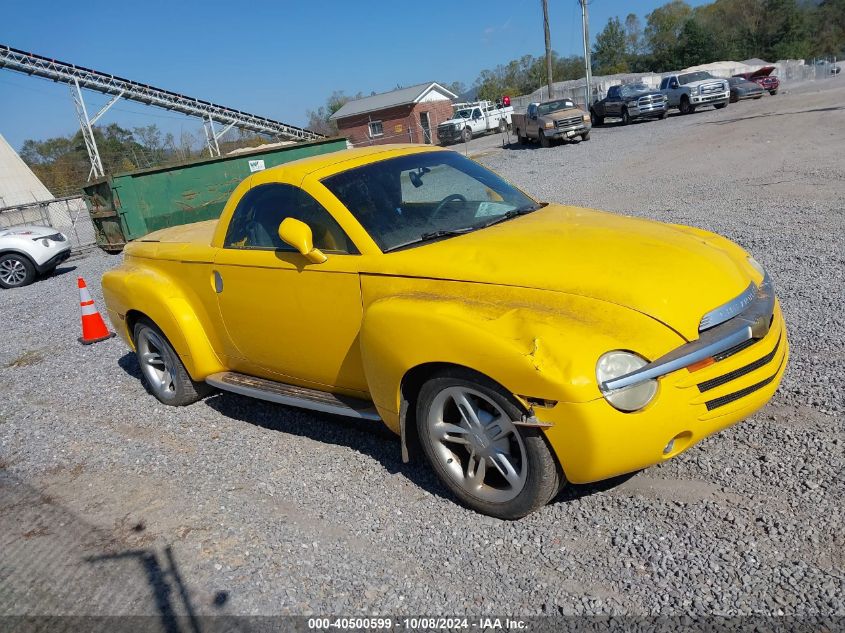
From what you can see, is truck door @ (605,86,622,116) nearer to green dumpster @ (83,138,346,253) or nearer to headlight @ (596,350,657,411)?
green dumpster @ (83,138,346,253)

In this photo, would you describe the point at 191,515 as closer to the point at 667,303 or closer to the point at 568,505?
the point at 568,505

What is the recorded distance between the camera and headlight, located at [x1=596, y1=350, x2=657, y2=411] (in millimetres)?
2677

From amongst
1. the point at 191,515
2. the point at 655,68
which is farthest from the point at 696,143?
the point at 655,68

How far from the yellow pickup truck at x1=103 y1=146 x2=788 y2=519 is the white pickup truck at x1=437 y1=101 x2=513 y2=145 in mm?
38129

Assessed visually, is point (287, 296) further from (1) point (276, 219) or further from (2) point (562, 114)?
(2) point (562, 114)

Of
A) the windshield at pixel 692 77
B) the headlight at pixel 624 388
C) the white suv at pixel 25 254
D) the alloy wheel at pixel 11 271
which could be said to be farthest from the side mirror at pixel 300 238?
the windshield at pixel 692 77

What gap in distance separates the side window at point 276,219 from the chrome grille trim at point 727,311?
1.84m

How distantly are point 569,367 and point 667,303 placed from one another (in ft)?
2.03

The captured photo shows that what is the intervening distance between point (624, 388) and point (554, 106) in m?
25.8

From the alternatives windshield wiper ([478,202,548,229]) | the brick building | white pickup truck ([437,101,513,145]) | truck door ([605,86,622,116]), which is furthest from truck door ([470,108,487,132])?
windshield wiper ([478,202,548,229])

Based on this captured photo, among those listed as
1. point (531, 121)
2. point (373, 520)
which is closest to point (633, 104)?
point (531, 121)

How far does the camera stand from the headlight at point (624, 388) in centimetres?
268

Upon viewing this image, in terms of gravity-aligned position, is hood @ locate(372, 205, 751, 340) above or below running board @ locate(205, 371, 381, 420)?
above

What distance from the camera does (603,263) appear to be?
3.20 meters
